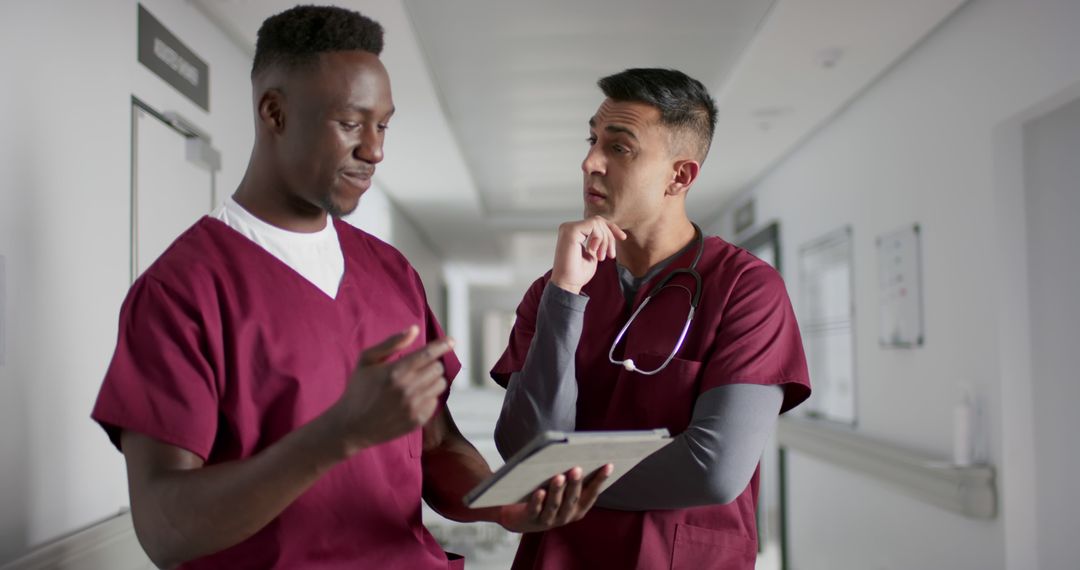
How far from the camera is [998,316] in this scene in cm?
310

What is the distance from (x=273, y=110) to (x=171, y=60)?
6.12 ft

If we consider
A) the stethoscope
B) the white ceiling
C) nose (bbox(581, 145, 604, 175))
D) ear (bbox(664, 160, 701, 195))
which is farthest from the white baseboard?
the white ceiling

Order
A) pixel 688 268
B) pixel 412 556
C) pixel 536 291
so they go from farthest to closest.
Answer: pixel 536 291 < pixel 688 268 < pixel 412 556

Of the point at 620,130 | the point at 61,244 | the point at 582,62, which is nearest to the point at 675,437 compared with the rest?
the point at 620,130

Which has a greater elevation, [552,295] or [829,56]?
[829,56]

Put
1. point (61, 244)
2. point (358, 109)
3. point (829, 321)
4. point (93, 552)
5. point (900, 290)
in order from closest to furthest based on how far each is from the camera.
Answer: point (358, 109) → point (93, 552) → point (61, 244) → point (900, 290) → point (829, 321)

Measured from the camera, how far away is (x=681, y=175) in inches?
A: 67.1

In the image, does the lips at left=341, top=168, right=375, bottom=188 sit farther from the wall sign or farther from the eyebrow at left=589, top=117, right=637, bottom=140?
the wall sign

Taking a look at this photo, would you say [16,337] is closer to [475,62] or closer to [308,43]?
[308,43]

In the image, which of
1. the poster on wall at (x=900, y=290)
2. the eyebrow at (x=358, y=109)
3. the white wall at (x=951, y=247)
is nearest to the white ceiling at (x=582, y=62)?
the white wall at (x=951, y=247)

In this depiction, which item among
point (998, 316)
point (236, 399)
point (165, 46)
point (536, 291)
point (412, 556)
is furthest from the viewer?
point (998, 316)

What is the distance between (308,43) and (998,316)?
2715 mm

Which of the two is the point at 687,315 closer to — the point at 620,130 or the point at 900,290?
the point at 620,130

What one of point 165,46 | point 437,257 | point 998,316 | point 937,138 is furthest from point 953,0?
point 437,257
